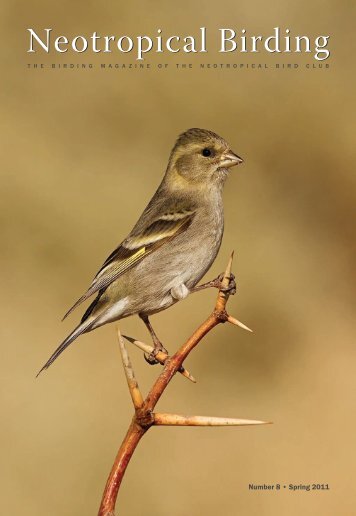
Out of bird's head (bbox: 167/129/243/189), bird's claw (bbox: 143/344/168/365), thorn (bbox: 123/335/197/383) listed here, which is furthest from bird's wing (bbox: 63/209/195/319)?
thorn (bbox: 123/335/197/383)

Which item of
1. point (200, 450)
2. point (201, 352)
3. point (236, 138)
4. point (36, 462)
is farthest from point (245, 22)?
point (36, 462)

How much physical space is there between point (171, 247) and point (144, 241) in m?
0.15

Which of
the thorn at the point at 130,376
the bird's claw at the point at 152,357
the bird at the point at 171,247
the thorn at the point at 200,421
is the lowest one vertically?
the thorn at the point at 200,421

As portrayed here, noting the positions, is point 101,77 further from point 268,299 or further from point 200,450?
point 200,450

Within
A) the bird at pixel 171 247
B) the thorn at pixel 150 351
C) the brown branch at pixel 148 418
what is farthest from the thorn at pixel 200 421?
the bird at pixel 171 247

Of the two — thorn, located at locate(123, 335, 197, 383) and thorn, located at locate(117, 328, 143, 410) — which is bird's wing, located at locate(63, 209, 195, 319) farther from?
thorn, located at locate(117, 328, 143, 410)

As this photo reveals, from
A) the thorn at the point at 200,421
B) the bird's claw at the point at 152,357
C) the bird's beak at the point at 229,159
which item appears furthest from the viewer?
the bird's beak at the point at 229,159

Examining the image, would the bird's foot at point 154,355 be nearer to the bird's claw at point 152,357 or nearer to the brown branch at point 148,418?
the bird's claw at point 152,357

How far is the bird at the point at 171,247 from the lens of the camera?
395cm

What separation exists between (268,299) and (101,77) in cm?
248

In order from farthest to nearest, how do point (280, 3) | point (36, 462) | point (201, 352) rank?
point (280, 3)
point (201, 352)
point (36, 462)

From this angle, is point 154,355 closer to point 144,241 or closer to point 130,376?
point 130,376

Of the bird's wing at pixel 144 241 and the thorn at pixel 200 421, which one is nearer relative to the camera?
the thorn at pixel 200 421

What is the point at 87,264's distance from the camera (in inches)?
246
